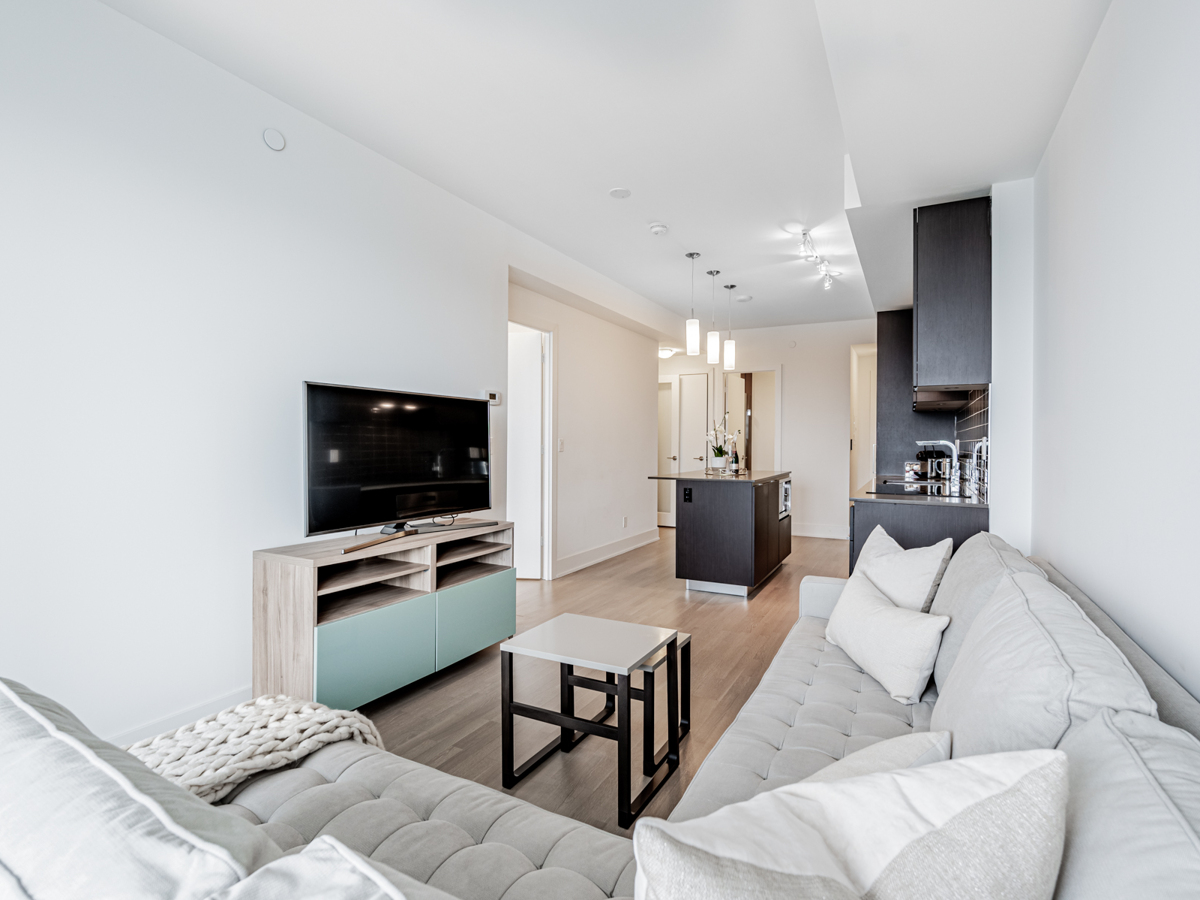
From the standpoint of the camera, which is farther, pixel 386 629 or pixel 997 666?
pixel 386 629

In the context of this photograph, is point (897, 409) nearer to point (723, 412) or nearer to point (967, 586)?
point (723, 412)

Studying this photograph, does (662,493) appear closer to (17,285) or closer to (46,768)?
(17,285)

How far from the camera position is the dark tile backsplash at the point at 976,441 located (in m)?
3.33

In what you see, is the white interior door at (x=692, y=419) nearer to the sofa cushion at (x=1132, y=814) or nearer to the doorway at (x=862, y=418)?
the doorway at (x=862, y=418)

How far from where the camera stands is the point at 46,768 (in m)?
0.61

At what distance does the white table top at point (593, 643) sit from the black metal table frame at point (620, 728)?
0.05 m

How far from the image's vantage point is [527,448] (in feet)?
17.5

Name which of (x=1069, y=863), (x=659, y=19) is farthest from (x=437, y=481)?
(x=1069, y=863)

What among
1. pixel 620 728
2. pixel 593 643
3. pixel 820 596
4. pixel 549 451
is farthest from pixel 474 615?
pixel 549 451

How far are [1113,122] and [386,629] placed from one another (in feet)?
9.96

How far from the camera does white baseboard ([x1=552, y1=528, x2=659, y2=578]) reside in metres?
5.45

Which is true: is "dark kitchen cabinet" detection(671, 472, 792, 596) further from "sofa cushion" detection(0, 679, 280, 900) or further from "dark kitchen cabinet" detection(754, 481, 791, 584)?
"sofa cushion" detection(0, 679, 280, 900)

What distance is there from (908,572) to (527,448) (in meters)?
3.68

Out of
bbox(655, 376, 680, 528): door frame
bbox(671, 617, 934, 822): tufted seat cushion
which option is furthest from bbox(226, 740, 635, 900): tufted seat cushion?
bbox(655, 376, 680, 528): door frame
